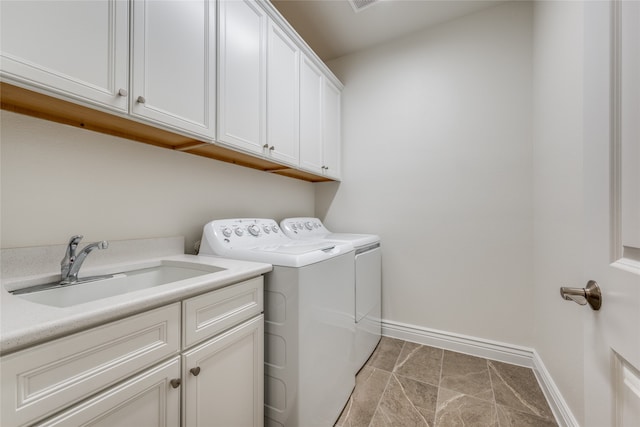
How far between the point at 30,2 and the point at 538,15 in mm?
2642

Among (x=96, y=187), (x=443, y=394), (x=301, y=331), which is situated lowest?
(x=443, y=394)

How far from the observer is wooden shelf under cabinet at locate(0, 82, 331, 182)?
0.83m

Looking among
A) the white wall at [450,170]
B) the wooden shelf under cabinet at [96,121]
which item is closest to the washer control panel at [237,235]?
the wooden shelf under cabinet at [96,121]

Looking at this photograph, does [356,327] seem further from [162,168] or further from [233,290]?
[162,168]

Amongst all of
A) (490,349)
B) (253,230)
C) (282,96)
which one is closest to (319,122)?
(282,96)

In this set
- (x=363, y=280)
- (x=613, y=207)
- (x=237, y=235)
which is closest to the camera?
(x=613, y=207)

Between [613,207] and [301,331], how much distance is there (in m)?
1.04

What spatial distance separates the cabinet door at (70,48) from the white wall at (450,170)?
76.4 inches

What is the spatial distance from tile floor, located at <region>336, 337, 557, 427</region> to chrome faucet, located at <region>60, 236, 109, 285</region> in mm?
1415

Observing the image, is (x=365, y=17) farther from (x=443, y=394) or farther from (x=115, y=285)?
(x=443, y=394)

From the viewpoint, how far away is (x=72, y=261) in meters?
0.94

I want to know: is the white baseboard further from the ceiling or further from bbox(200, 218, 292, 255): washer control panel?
the ceiling

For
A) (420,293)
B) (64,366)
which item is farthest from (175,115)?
(420,293)

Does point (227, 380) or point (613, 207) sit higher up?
point (613, 207)
